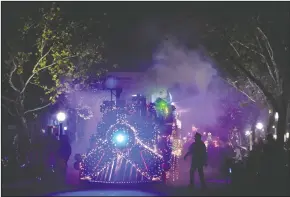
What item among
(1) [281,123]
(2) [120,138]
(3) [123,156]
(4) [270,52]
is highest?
(4) [270,52]

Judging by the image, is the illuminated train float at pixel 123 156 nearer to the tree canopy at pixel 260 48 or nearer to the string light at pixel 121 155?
the string light at pixel 121 155

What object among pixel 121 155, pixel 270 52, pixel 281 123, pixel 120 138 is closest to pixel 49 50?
pixel 120 138

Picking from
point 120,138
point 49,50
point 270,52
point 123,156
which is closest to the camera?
point 123,156

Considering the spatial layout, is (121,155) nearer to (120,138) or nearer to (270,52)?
(120,138)

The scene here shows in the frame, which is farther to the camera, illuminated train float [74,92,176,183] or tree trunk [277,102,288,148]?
tree trunk [277,102,288,148]

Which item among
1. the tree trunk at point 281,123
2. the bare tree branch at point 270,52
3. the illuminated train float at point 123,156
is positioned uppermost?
the bare tree branch at point 270,52

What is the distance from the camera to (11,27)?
69.8 feet

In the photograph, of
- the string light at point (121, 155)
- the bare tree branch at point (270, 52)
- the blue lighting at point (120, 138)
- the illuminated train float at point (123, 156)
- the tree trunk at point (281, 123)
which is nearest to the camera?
the illuminated train float at point (123, 156)

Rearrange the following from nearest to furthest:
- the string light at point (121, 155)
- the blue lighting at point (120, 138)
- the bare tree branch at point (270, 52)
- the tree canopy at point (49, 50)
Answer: the string light at point (121, 155)
the blue lighting at point (120, 138)
the bare tree branch at point (270, 52)
the tree canopy at point (49, 50)

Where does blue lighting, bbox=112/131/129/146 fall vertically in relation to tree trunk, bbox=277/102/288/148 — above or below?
below

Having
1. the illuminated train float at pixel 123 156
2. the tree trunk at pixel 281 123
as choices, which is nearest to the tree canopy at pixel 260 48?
the tree trunk at pixel 281 123

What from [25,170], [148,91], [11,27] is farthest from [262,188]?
[148,91]

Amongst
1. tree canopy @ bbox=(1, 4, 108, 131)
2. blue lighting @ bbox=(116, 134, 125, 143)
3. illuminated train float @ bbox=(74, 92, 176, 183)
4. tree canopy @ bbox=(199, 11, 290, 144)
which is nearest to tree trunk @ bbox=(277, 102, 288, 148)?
tree canopy @ bbox=(199, 11, 290, 144)

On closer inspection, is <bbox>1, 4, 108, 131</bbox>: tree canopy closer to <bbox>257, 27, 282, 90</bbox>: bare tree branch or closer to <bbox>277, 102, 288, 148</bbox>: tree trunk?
<bbox>257, 27, 282, 90</bbox>: bare tree branch
